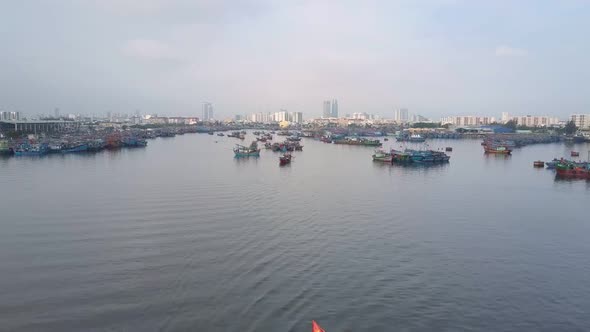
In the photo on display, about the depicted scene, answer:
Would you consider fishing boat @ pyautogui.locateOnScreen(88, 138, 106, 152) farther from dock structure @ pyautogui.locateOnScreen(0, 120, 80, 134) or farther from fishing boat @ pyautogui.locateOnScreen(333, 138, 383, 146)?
fishing boat @ pyautogui.locateOnScreen(333, 138, 383, 146)

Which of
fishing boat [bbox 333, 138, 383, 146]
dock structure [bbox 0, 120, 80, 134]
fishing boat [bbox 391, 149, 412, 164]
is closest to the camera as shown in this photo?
fishing boat [bbox 391, 149, 412, 164]

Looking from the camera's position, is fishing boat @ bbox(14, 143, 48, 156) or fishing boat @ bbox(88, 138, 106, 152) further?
fishing boat @ bbox(88, 138, 106, 152)

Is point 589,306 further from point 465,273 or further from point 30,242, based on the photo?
point 30,242

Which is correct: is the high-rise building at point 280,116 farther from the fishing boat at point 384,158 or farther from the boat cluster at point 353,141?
the fishing boat at point 384,158

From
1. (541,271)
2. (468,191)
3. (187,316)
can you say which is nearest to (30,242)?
(187,316)

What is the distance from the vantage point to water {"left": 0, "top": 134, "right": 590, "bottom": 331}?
12.1 feet

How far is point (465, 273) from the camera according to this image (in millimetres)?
4742

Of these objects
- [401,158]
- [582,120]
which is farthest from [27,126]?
[582,120]

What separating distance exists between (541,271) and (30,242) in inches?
233

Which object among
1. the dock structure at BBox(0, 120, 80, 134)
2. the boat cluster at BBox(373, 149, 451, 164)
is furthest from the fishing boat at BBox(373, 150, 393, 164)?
the dock structure at BBox(0, 120, 80, 134)

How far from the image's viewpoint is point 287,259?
496cm

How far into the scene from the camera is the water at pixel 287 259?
3.69 meters

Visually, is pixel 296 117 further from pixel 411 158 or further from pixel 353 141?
pixel 411 158

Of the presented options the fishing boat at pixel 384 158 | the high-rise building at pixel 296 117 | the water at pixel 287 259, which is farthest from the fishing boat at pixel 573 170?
the high-rise building at pixel 296 117
